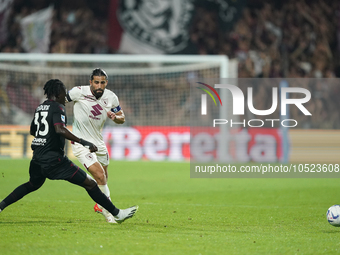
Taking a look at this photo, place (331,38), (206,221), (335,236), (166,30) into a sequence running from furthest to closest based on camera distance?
(331,38)
(166,30)
(206,221)
(335,236)

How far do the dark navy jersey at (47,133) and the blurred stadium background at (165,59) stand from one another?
1095 centimetres

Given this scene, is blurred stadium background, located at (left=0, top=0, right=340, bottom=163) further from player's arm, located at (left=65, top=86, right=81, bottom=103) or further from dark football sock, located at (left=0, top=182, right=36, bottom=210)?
dark football sock, located at (left=0, top=182, right=36, bottom=210)

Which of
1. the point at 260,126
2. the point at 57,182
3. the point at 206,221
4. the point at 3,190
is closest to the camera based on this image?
the point at 206,221

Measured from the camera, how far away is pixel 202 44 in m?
24.1

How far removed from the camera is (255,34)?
24.8 m

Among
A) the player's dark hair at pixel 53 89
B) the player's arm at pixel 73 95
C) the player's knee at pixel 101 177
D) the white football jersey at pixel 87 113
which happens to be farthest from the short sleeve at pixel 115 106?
the player's dark hair at pixel 53 89

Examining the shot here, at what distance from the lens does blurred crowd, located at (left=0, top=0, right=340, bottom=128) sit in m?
22.9

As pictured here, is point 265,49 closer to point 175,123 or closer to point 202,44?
point 202,44

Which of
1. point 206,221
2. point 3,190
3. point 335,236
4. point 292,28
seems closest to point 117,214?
point 206,221

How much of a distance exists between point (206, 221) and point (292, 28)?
1973 centimetres

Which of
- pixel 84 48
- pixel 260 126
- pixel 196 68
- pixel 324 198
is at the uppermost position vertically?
pixel 84 48

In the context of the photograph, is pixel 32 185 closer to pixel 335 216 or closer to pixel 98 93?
pixel 98 93

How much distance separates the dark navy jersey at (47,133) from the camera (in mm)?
6051

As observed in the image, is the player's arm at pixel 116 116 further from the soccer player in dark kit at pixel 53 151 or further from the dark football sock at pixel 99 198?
the dark football sock at pixel 99 198
